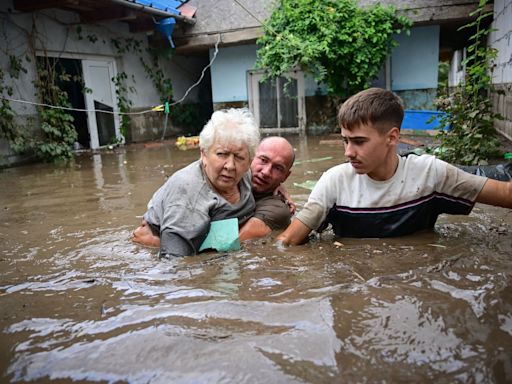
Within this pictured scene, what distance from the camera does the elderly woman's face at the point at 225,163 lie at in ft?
9.32

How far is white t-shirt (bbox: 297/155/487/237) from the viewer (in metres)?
2.66

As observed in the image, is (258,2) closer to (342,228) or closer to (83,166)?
(83,166)

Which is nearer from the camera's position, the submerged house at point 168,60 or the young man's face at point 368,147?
the young man's face at point 368,147

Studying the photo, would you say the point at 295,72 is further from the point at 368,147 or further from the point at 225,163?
the point at 368,147

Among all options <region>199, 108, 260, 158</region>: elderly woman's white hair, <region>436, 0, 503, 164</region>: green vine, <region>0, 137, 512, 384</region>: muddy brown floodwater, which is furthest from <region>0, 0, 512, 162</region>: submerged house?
<region>199, 108, 260, 158</region>: elderly woman's white hair

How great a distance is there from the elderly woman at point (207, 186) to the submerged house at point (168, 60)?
6.33 meters

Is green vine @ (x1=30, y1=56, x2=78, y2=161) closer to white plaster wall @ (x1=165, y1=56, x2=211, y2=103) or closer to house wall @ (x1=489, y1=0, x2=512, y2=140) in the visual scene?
white plaster wall @ (x1=165, y1=56, x2=211, y2=103)

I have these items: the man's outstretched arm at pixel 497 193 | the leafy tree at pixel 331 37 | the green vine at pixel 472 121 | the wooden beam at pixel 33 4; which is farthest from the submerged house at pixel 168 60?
the man's outstretched arm at pixel 497 193

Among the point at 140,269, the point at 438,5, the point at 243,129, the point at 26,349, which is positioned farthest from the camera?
the point at 438,5

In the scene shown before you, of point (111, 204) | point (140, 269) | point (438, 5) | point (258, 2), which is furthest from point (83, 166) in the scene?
point (438, 5)

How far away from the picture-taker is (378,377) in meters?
1.34

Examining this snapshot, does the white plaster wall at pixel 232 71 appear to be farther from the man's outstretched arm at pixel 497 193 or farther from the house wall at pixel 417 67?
the man's outstretched arm at pixel 497 193

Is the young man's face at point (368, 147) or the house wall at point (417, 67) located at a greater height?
the house wall at point (417, 67)

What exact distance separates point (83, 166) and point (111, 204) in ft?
12.5
